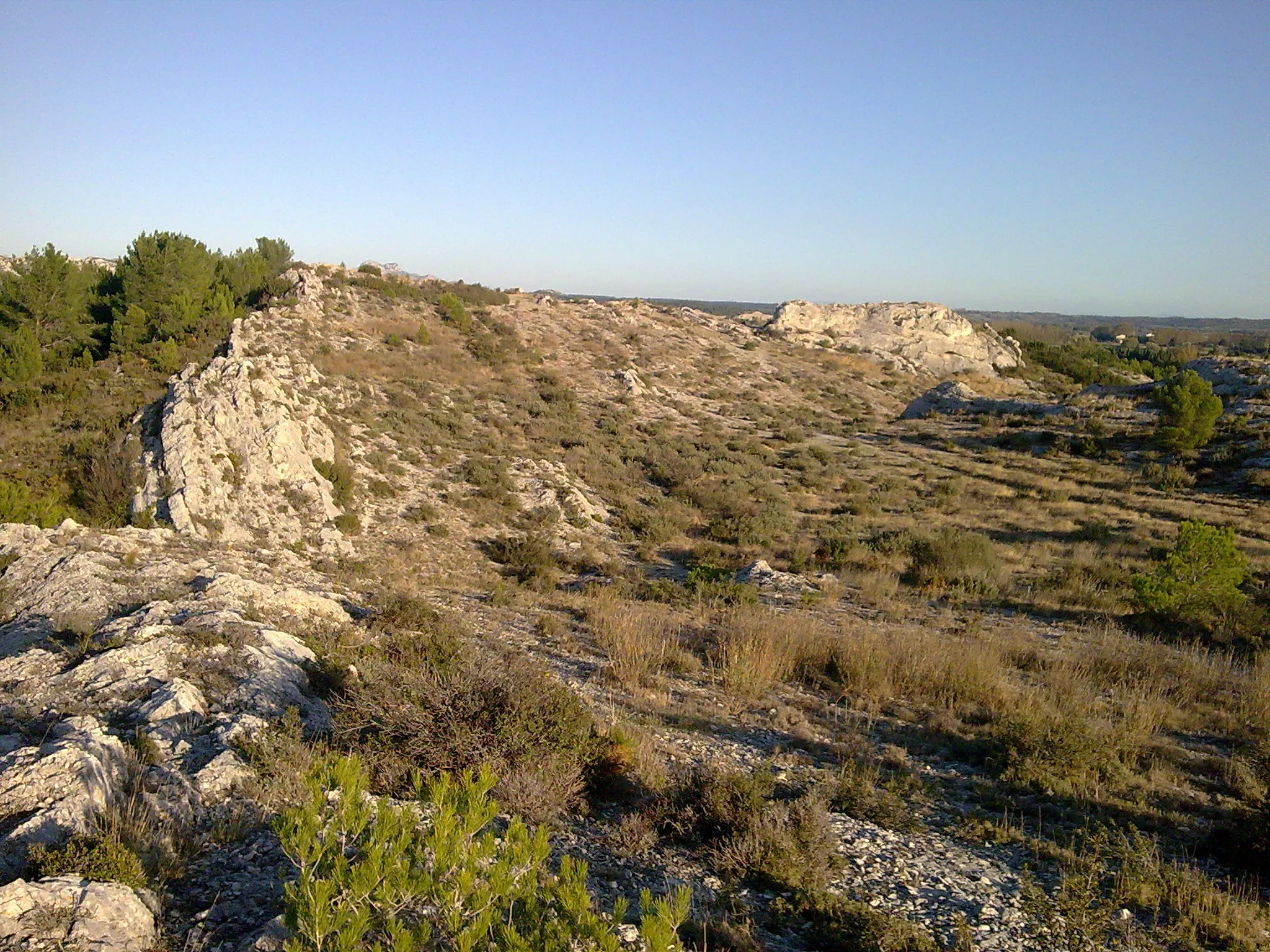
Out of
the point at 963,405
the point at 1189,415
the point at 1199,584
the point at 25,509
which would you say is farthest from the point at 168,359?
the point at 963,405

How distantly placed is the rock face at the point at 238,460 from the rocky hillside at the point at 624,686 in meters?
0.08

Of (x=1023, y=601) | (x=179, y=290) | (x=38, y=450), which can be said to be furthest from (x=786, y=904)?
(x=179, y=290)

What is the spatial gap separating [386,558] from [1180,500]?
64.4ft

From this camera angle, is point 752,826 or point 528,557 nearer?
point 752,826

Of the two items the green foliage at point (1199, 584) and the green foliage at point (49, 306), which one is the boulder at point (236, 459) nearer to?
the green foliage at point (49, 306)

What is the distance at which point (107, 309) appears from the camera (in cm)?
1811

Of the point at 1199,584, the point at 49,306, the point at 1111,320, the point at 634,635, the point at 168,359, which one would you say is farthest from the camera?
the point at 1111,320

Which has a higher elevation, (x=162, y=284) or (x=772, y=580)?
(x=162, y=284)

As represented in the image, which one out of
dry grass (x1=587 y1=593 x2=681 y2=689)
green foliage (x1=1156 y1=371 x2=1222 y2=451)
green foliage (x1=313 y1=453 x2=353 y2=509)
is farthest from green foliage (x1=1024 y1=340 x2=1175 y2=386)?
green foliage (x1=313 y1=453 x2=353 y2=509)

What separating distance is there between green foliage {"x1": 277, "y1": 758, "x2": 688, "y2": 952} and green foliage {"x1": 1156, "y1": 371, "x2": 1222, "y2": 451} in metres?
24.9

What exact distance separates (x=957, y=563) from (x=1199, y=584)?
3.48m

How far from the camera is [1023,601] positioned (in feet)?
36.5

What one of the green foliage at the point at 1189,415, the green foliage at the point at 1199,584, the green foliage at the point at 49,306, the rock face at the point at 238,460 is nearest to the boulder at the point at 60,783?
the rock face at the point at 238,460

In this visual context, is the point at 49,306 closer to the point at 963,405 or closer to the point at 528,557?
the point at 528,557
